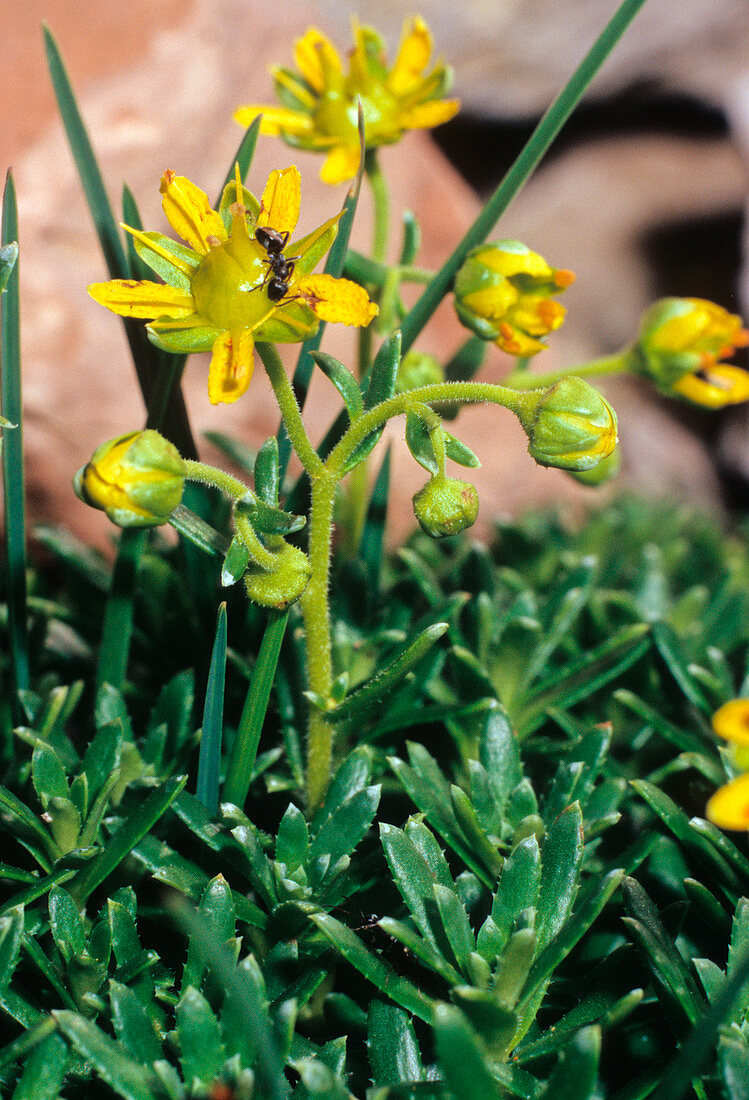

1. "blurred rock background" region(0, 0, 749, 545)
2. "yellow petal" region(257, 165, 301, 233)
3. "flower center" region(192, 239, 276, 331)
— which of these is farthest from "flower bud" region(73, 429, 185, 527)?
"blurred rock background" region(0, 0, 749, 545)

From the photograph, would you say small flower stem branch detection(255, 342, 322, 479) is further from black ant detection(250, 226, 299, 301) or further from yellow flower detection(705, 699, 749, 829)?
yellow flower detection(705, 699, 749, 829)

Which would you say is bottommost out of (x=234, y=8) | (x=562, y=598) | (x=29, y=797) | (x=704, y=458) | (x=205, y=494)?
(x=704, y=458)

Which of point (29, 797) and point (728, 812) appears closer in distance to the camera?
point (728, 812)

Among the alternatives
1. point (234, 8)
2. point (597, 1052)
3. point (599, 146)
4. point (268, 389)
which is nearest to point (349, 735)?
point (597, 1052)

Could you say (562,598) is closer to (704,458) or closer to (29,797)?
(29,797)

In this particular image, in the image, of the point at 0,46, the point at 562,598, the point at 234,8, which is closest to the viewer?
the point at 562,598

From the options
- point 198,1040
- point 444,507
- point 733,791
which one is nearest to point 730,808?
point 733,791

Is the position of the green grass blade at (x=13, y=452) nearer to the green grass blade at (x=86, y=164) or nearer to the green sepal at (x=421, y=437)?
the green grass blade at (x=86, y=164)
